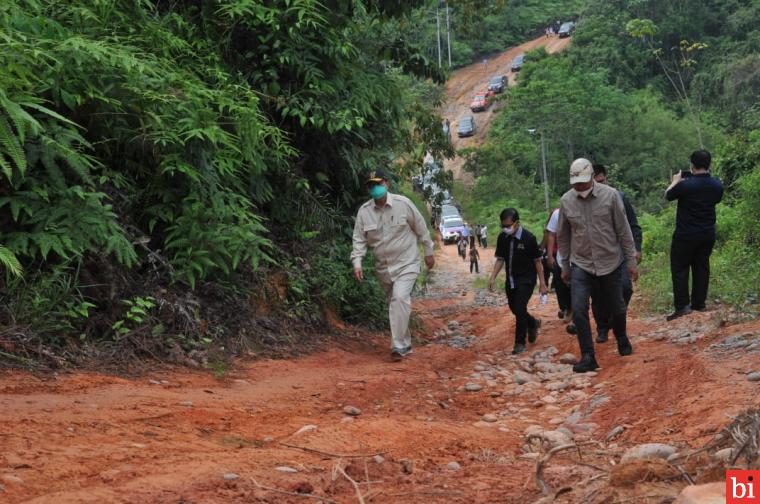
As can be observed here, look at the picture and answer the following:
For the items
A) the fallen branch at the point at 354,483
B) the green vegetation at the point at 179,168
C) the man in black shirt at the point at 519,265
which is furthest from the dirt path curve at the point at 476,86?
the fallen branch at the point at 354,483

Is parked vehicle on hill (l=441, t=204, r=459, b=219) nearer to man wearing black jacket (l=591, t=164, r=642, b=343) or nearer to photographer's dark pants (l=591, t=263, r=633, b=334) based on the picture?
man wearing black jacket (l=591, t=164, r=642, b=343)

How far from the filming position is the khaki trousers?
325 inches

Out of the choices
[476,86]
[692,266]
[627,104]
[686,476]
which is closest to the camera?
[686,476]

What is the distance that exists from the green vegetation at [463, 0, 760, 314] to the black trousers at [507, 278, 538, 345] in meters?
28.3

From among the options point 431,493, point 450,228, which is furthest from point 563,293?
point 450,228

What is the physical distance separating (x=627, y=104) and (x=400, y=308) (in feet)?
153

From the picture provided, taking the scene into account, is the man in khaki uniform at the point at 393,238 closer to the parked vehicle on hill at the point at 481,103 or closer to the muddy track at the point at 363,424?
the muddy track at the point at 363,424

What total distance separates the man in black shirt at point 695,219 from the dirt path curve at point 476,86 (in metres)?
51.7

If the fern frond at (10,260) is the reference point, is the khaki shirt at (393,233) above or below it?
below

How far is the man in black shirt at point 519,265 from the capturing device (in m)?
8.89

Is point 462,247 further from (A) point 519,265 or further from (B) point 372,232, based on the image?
(B) point 372,232

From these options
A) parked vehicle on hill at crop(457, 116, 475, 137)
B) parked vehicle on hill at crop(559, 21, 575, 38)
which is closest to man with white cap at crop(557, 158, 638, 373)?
parked vehicle on hill at crop(457, 116, 475, 137)

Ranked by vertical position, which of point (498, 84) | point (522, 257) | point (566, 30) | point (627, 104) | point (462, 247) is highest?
point (566, 30)

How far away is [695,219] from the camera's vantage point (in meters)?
8.81
